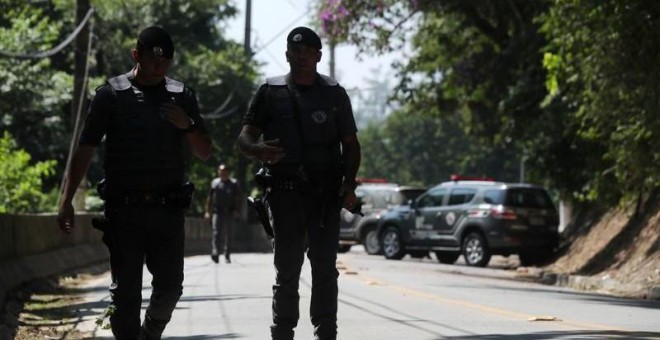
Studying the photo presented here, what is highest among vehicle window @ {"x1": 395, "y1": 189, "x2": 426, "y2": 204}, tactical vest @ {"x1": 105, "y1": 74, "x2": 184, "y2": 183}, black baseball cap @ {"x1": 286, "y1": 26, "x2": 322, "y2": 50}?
black baseball cap @ {"x1": 286, "y1": 26, "x2": 322, "y2": 50}

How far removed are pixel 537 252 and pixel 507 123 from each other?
10.4ft

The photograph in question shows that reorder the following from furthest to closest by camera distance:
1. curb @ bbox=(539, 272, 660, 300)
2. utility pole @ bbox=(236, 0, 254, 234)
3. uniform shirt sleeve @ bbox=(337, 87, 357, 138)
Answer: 1. utility pole @ bbox=(236, 0, 254, 234)
2. curb @ bbox=(539, 272, 660, 300)
3. uniform shirt sleeve @ bbox=(337, 87, 357, 138)

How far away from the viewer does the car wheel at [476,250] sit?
2836 centimetres

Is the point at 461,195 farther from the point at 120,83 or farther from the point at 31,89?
the point at 120,83

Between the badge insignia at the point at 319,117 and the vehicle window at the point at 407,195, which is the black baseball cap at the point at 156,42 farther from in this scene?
the vehicle window at the point at 407,195

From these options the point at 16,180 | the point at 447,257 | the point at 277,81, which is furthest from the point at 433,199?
the point at 277,81

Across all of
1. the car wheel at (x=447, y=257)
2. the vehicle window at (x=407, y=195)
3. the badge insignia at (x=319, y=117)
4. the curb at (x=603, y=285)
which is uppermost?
the vehicle window at (x=407, y=195)

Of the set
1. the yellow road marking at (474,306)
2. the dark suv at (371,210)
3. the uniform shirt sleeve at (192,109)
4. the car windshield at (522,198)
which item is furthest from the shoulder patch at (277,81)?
the dark suv at (371,210)

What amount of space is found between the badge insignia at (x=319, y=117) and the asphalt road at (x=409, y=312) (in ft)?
8.60

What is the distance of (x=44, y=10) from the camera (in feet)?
160

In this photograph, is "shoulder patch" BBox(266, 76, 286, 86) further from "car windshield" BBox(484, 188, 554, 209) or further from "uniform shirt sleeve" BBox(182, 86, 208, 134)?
"car windshield" BBox(484, 188, 554, 209)

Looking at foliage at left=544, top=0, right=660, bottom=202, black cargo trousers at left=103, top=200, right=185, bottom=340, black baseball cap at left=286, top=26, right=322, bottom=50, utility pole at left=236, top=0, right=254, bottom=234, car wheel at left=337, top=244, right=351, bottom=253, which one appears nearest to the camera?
black cargo trousers at left=103, top=200, right=185, bottom=340

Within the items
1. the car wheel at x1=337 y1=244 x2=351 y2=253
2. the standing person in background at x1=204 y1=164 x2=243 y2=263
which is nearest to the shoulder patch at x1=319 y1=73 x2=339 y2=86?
the standing person in background at x1=204 y1=164 x2=243 y2=263

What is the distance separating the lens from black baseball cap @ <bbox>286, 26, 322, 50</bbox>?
803cm
